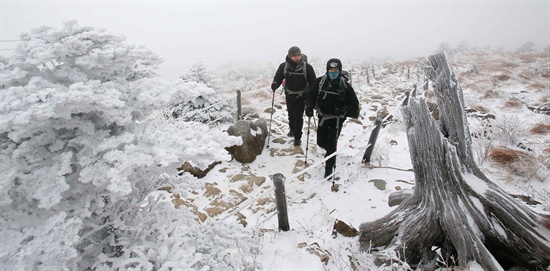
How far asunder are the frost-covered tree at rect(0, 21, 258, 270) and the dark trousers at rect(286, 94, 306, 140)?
416 cm

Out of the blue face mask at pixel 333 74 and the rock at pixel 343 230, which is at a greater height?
the blue face mask at pixel 333 74

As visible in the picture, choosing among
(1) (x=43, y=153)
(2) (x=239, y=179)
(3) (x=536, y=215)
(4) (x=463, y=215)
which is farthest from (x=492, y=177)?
(1) (x=43, y=153)

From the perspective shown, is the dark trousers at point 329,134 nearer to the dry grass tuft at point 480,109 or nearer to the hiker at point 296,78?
the hiker at point 296,78

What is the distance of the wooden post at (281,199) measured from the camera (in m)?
3.59

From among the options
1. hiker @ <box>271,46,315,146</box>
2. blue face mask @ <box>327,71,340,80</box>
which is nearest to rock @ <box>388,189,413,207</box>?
blue face mask @ <box>327,71,340,80</box>

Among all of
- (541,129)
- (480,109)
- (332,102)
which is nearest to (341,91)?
(332,102)

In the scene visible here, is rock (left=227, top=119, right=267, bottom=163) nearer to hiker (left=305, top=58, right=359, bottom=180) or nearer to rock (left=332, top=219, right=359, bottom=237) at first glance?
hiker (left=305, top=58, right=359, bottom=180)

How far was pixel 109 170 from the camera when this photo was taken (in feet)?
6.02

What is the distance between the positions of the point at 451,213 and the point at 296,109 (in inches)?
168

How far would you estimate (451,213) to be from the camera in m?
2.75

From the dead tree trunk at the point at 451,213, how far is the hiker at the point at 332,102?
182 centimetres

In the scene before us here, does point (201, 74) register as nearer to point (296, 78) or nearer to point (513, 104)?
point (296, 78)

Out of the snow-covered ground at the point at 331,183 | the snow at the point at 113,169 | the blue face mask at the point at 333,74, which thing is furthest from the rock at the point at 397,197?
the blue face mask at the point at 333,74

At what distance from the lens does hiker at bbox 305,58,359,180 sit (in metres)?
4.87
